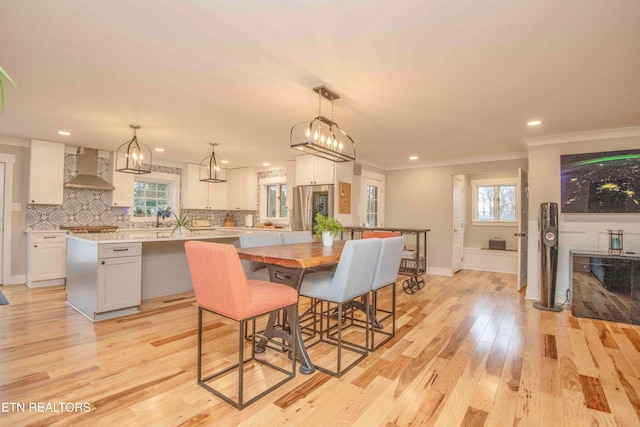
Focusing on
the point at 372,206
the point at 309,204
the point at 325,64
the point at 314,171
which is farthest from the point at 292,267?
the point at 372,206

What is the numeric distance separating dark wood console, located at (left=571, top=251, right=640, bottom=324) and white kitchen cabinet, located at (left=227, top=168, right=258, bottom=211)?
5.67m

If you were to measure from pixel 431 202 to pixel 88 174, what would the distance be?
6.14 meters

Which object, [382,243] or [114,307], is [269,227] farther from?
[382,243]

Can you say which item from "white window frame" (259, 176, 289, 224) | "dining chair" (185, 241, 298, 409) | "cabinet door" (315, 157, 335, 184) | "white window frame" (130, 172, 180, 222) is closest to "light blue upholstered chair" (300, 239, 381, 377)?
"dining chair" (185, 241, 298, 409)

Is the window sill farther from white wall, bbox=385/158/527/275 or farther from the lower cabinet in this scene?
the lower cabinet

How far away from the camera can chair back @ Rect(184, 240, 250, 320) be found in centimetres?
180

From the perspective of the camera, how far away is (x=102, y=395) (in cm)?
196

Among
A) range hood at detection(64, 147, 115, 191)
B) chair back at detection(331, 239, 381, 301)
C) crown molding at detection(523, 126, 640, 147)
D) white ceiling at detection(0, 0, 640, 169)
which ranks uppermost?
white ceiling at detection(0, 0, 640, 169)

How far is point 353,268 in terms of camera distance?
7.50 ft

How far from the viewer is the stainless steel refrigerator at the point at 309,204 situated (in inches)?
211

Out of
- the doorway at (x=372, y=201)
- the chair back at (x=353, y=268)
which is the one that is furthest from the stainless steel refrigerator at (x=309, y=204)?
the chair back at (x=353, y=268)

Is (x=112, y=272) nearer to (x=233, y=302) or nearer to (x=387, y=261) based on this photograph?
(x=233, y=302)

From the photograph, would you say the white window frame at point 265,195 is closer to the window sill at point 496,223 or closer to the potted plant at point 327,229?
the potted plant at point 327,229

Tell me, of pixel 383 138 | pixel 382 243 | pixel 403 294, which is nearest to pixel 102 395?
pixel 382 243
